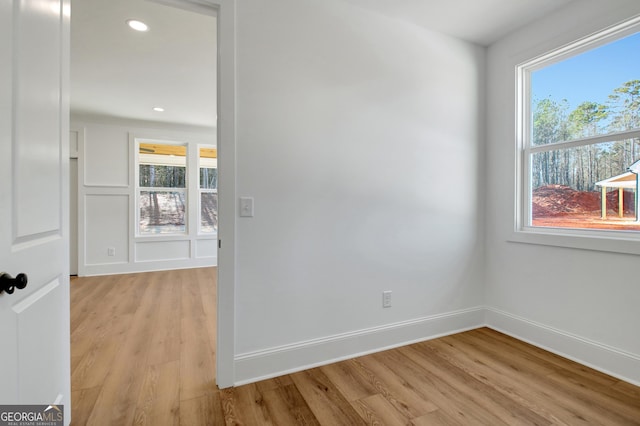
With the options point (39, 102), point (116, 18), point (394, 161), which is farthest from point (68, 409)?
point (116, 18)

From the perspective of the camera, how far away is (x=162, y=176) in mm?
5484

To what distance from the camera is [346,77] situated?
2.21m

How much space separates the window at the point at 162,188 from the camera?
536cm

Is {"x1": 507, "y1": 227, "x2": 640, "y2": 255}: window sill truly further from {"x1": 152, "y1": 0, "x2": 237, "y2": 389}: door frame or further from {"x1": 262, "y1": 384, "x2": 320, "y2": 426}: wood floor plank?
{"x1": 152, "y1": 0, "x2": 237, "y2": 389}: door frame

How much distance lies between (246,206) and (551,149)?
2540mm

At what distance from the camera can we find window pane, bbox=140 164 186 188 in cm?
537

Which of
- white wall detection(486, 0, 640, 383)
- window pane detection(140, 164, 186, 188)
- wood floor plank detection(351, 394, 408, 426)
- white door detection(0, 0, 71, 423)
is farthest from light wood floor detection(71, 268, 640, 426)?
window pane detection(140, 164, 186, 188)

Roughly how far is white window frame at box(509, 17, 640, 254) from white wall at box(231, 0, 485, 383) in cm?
34

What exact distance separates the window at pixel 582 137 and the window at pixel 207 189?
5.09 metres

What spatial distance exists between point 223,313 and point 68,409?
85 cm

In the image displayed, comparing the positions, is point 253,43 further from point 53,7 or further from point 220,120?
point 53,7

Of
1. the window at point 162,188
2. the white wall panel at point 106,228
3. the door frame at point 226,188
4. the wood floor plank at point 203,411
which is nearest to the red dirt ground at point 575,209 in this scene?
the door frame at point 226,188

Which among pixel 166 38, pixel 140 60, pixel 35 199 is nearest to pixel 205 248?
pixel 140 60

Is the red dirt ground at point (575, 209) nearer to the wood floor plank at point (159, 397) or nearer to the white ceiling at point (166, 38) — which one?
the white ceiling at point (166, 38)
